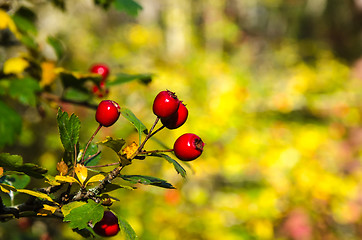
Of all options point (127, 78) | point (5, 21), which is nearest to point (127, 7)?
point (127, 78)

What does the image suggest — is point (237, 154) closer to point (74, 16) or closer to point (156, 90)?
point (156, 90)

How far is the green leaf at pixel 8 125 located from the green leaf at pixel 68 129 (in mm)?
400

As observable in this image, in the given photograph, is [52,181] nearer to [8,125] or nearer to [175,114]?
[175,114]

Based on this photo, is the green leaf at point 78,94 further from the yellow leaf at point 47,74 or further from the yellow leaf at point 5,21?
the yellow leaf at point 5,21

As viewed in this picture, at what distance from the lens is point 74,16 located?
5703 mm

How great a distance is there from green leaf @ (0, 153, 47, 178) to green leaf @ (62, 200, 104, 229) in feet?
0.25

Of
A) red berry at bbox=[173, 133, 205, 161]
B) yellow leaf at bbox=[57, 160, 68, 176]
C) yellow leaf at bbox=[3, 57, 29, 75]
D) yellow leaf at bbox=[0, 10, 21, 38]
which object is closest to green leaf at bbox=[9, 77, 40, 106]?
yellow leaf at bbox=[3, 57, 29, 75]

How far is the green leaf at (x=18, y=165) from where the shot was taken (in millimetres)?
484

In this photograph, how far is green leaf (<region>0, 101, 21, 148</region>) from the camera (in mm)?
856

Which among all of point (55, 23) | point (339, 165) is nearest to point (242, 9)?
point (55, 23)

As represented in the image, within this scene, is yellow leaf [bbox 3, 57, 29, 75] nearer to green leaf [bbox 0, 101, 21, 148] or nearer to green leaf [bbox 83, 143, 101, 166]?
green leaf [bbox 0, 101, 21, 148]

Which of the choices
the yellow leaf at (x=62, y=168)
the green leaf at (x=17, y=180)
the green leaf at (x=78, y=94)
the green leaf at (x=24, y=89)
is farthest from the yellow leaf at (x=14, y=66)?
the yellow leaf at (x=62, y=168)

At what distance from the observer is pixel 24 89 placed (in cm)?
91

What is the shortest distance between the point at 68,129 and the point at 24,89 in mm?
458
